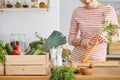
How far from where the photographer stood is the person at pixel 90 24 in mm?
2363

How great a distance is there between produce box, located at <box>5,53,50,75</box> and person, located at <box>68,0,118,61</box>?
0.58 m

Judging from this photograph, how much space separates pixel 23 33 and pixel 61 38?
251 cm

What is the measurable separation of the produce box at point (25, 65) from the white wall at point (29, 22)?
2.63 m

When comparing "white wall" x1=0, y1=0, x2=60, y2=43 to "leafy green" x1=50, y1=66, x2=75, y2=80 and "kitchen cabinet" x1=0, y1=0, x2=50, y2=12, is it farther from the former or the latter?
"leafy green" x1=50, y1=66, x2=75, y2=80

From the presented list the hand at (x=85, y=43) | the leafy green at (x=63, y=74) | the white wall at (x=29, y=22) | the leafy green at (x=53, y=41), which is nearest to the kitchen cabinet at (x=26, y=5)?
the white wall at (x=29, y=22)

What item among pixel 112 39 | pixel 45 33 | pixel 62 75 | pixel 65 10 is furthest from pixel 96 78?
pixel 65 10

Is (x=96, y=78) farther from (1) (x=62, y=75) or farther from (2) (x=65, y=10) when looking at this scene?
(2) (x=65, y=10)

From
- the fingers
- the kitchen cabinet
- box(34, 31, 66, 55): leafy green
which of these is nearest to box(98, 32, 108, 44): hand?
the fingers

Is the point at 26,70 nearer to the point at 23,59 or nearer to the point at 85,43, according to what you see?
the point at 23,59

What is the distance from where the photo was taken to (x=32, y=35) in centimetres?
446

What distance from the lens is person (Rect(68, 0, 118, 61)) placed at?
7.75 ft

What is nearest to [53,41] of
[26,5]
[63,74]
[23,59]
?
[23,59]

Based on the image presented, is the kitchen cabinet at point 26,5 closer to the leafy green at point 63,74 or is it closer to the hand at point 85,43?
the hand at point 85,43

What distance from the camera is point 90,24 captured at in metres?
2.42
